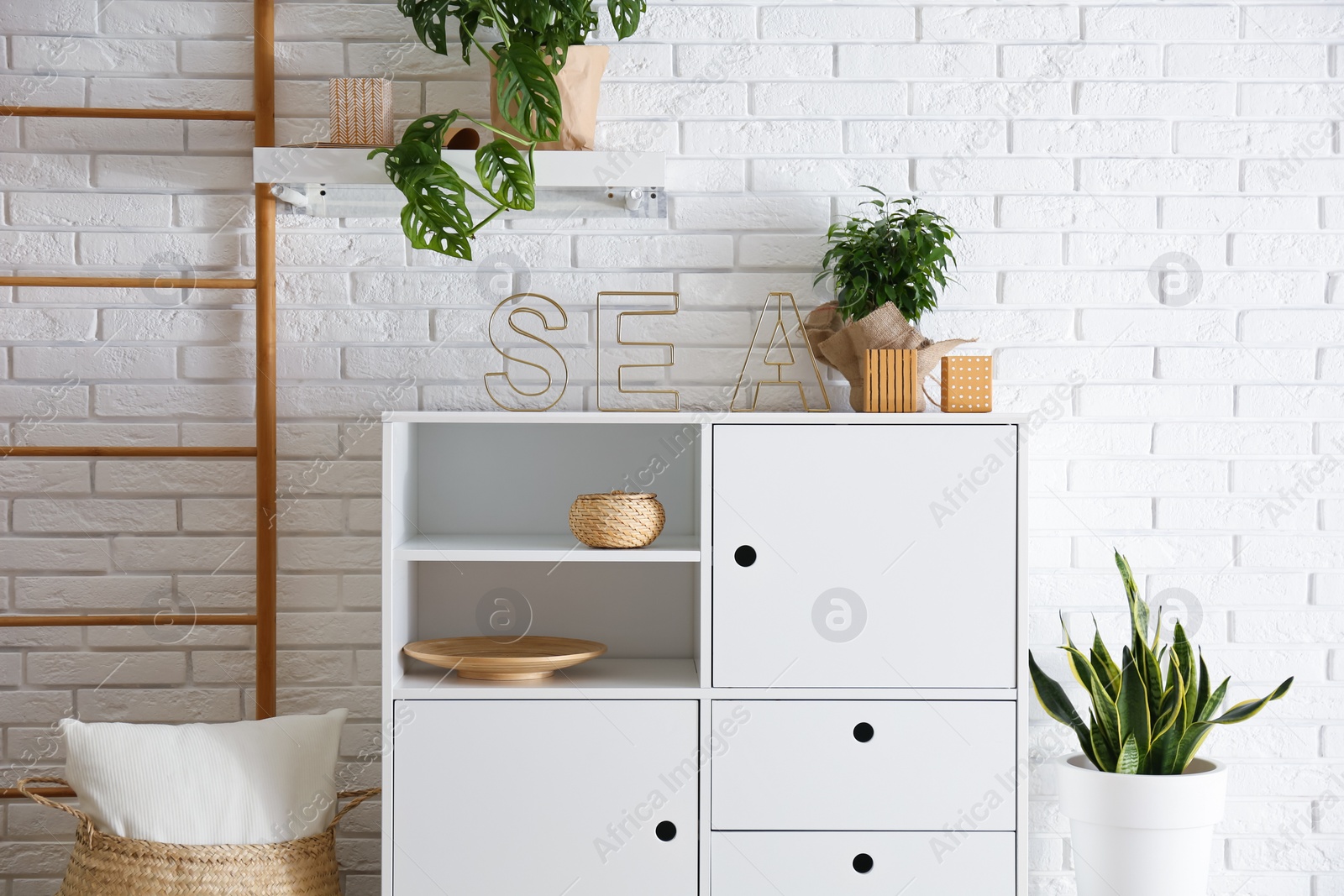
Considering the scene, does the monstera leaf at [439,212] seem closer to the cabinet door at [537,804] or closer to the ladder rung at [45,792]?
the cabinet door at [537,804]

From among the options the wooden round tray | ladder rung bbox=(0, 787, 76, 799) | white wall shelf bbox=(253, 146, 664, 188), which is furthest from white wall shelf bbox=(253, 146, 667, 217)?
ladder rung bbox=(0, 787, 76, 799)

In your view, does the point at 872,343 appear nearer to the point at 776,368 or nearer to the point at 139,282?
the point at 776,368

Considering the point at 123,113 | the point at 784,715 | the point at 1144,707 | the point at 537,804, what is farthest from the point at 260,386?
the point at 1144,707

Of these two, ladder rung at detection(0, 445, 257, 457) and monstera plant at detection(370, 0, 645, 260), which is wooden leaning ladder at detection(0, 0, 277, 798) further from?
monstera plant at detection(370, 0, 645, 260)

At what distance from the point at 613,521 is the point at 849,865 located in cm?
69

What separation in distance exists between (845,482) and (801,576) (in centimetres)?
17

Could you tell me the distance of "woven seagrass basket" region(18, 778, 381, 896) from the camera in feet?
4.97

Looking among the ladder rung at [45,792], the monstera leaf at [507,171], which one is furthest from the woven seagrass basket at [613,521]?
the ladder rung at [45,792]

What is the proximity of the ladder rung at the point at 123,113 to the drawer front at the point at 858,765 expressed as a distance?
1.44m

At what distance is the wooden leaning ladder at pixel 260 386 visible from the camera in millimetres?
1813

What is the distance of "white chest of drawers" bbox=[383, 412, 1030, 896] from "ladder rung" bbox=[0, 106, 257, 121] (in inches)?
29.8

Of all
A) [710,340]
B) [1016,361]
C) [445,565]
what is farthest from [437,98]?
[1016,361]

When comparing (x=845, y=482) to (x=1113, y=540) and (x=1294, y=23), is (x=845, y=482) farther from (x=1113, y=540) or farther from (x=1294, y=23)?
(x=1294, y=23)

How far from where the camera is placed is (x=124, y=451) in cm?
182
